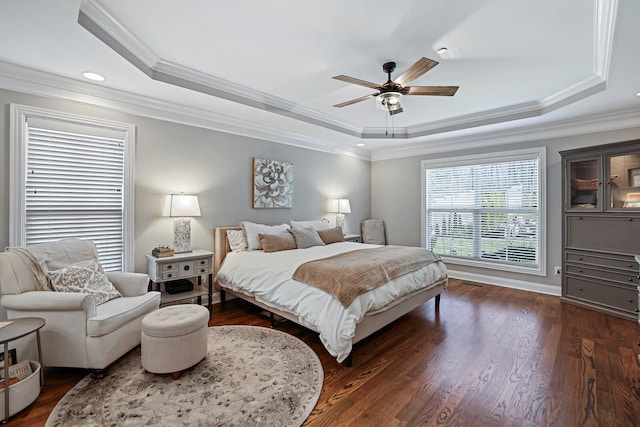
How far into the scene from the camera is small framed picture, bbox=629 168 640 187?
11.1 feet

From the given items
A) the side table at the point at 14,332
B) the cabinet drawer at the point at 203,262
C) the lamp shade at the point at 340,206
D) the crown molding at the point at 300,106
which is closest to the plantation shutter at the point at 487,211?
the crown molding at the point at 300,106

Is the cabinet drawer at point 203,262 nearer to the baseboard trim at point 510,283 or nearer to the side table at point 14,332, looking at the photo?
the side table at point 14,332

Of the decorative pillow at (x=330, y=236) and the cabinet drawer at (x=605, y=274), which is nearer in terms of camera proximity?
the cabinet drawer at (x=605, y=274)

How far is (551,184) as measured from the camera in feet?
14.2

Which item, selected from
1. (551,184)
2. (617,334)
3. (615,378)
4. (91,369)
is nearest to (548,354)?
(615,378)

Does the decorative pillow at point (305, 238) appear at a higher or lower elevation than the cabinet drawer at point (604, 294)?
higher

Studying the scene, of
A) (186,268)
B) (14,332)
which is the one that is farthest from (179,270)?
(14,332)

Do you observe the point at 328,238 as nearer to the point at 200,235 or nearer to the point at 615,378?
the point at 200,235

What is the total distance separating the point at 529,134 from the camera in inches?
177

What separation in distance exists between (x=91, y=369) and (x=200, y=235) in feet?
6.14

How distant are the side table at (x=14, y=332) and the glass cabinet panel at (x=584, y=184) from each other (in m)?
5.65

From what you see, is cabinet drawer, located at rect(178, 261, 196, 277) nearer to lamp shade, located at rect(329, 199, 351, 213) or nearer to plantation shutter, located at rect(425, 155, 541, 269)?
lamp shade, located at rect(329, 199, 351, 213)

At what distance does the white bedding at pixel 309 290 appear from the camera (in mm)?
2346

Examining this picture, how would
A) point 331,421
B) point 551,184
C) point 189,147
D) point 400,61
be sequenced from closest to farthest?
point 331,421 < point 400,61 < point 189,147 < point 551,184
